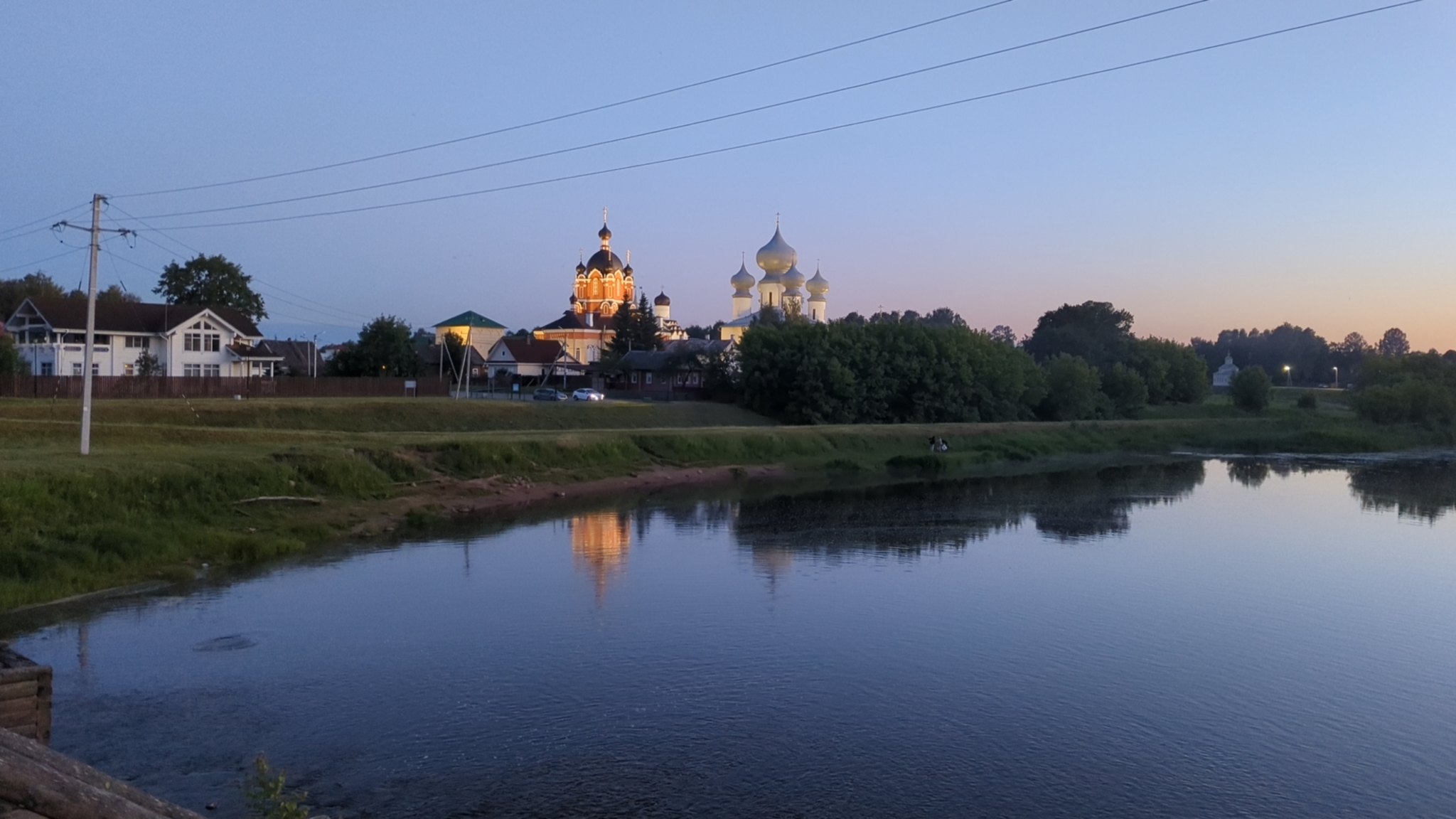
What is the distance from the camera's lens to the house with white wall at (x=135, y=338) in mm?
53031

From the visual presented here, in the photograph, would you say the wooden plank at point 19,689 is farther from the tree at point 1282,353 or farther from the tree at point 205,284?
the tree at point 1282,353

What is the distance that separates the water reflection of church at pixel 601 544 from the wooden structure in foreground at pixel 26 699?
10.5m

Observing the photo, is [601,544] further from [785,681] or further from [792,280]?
[792,280]

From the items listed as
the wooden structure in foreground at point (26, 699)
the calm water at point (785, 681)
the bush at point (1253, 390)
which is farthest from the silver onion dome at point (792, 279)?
the wooden structure in foreground at point (26, 699)

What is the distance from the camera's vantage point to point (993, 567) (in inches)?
971

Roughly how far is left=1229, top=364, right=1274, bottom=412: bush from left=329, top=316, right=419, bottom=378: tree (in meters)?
59.8

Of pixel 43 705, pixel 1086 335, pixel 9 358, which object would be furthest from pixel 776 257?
pixel 43 705

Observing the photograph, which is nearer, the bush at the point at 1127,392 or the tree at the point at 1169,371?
the bush at the point at 1127,392

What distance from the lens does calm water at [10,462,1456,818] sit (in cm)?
1171

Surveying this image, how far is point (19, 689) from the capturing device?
9.98 m

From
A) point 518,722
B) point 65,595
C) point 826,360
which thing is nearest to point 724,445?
point 826,360

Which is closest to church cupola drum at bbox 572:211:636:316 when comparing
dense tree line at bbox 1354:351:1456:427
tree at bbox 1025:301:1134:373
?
tree at bbox 1025:301:1134:373

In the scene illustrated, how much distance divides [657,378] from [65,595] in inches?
2416

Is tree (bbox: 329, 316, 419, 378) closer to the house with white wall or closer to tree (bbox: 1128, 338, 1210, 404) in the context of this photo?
the house with white wall
